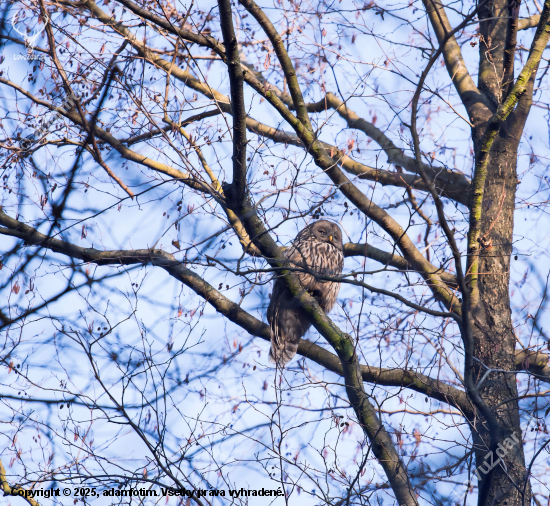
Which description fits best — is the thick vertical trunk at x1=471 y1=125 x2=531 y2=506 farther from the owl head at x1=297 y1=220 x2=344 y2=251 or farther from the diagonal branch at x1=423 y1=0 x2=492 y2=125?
the owl head at x1=297 y1=220 x2=344 y2=251

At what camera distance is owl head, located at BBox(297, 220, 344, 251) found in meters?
5.76

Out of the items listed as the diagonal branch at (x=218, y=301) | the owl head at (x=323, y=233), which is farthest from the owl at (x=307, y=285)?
the diagonal branch at (x=218, y=301)

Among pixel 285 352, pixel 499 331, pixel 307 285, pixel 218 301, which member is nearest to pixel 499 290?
pixel 499 331

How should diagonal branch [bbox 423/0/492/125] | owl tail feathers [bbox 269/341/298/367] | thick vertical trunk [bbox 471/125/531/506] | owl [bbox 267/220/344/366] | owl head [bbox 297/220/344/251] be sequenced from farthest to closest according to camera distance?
owl head [bbox 297/220/344/251], diagonal branch [bbox 423/0/492/125], owl [bbox 267/220/344/366], owl tail feathers [bbox 269/341/298/367], thick vertical trunk [bbox 471/125/531/506]

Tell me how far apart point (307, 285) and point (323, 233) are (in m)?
0.86

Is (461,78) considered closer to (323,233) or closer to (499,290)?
(323,233)

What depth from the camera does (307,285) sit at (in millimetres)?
5176

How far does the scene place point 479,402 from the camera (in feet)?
8.43

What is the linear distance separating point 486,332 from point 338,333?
1.34m

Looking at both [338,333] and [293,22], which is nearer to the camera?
[338,333]

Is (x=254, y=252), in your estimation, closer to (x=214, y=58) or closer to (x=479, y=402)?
(x=479, y=402)

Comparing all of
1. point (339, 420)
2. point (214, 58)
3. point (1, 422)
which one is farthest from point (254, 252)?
point (1, 422)

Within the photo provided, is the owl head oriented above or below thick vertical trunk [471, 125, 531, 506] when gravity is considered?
above

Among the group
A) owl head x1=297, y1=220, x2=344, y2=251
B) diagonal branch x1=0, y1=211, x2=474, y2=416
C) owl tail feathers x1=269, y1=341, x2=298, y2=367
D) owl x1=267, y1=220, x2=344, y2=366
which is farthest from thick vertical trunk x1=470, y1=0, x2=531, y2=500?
owl head x1=297, y1=220, x2=344, y2=251
